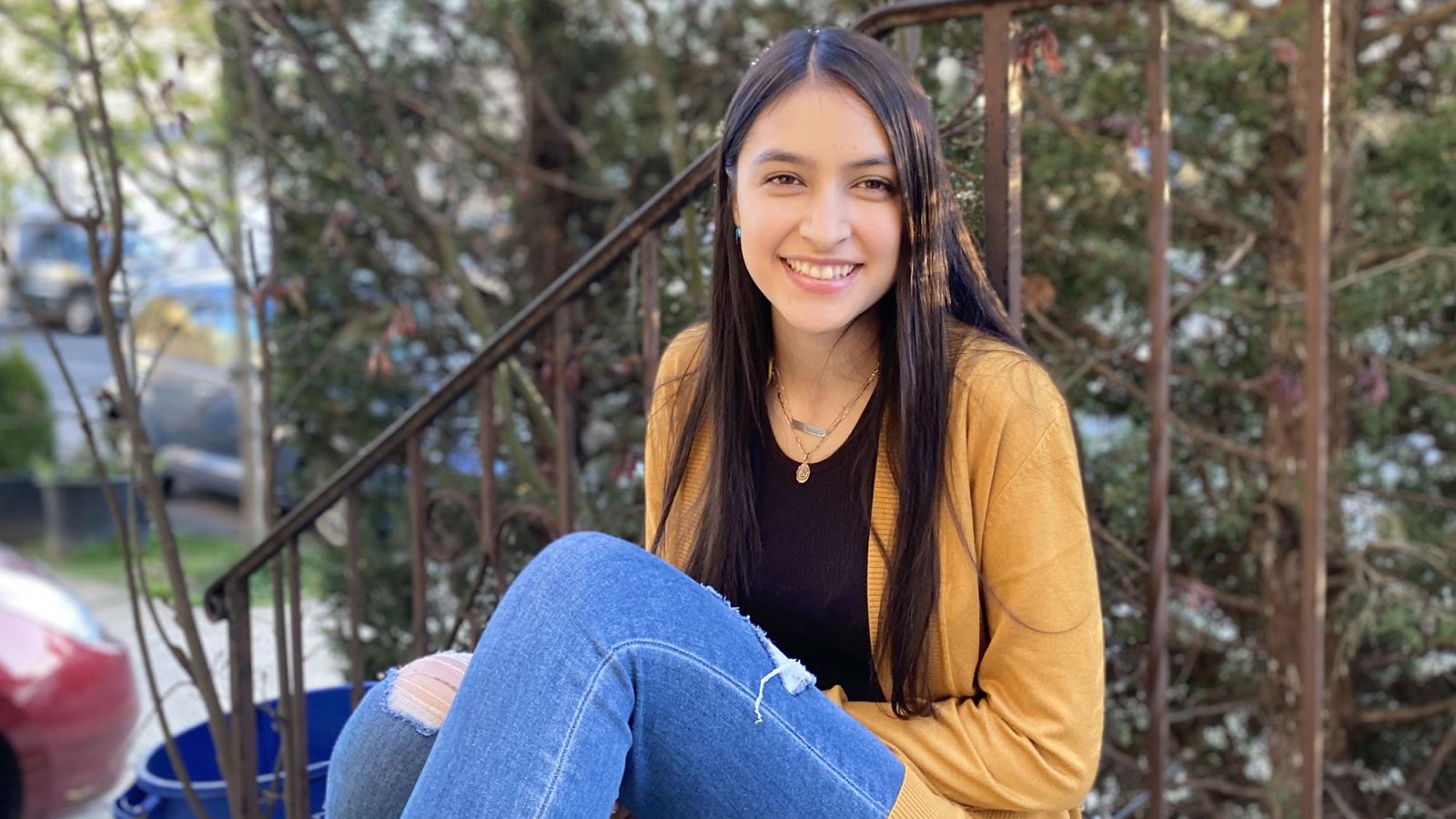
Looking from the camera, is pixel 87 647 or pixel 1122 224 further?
pixel 87 647

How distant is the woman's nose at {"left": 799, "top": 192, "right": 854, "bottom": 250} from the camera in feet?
4.99

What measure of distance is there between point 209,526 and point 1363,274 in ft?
22.0

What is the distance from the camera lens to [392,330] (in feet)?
9.82

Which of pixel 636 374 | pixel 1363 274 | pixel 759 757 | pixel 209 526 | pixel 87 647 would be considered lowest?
pixel 209 526

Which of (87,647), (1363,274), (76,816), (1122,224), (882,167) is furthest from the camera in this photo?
(76,816)

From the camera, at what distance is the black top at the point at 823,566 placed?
1.59 metres

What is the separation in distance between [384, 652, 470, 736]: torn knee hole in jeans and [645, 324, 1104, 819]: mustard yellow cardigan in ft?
1.63

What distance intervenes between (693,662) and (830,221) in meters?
0.54

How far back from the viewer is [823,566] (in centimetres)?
162

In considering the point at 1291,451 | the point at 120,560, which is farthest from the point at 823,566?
the point at 120,560

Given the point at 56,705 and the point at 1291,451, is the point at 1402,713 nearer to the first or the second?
the point at 1291,451

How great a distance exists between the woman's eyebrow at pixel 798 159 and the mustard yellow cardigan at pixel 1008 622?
26cm

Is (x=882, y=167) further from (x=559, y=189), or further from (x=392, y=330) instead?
(x=559, y=189)

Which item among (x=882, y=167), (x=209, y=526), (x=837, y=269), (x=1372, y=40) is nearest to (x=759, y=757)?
(x=837, y=269)
